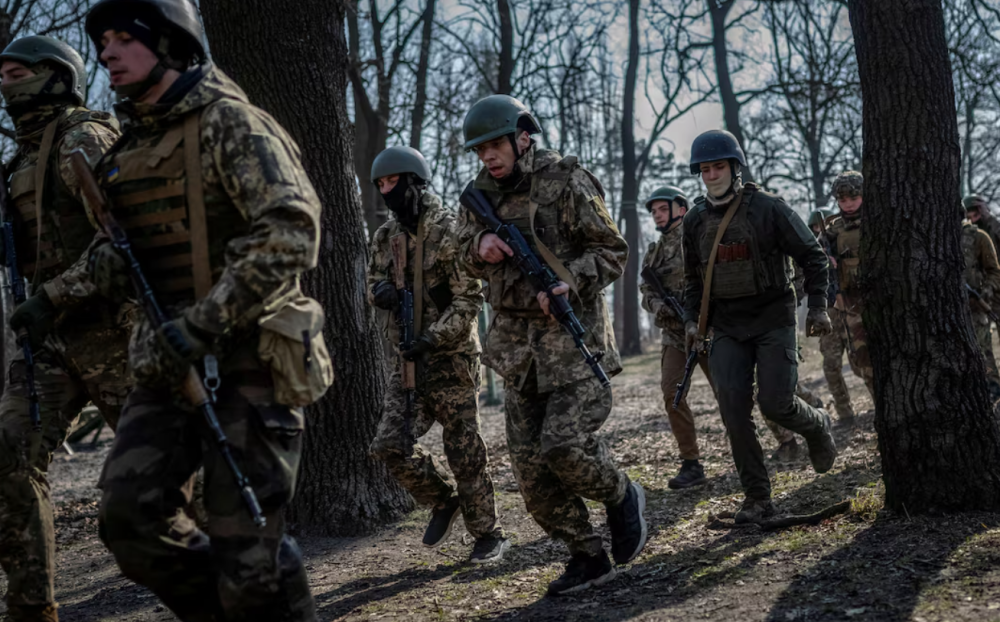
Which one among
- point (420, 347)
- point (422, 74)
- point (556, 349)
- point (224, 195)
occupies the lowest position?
point (556, 349)

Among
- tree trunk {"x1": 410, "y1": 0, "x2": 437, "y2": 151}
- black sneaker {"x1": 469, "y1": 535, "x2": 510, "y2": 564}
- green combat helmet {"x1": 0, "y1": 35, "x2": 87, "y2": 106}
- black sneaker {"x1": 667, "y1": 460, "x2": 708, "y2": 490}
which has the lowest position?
black sneaker {"x1": 667, "y1": 460, "x2": 708, "y2": 490}

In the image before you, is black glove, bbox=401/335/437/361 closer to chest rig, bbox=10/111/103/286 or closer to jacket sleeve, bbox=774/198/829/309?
chest rig, bbox=10/111/103/286

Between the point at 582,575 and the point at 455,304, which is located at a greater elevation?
the point at 455,304

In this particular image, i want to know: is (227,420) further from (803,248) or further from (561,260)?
(803,248)

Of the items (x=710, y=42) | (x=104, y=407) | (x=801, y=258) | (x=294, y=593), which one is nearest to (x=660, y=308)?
(x=801, y=258)

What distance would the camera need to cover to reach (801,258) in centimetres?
596

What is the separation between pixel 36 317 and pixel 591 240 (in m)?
2.59

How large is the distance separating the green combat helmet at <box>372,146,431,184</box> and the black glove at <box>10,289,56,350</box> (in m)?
2.35

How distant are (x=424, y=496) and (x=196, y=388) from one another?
3.01 metres

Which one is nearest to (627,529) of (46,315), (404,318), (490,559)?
(490,559)

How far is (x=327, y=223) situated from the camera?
21.9 feet

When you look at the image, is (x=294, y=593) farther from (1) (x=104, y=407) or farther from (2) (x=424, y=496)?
(2) (x=424, y=496)

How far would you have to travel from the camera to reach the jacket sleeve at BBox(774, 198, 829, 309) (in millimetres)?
5934

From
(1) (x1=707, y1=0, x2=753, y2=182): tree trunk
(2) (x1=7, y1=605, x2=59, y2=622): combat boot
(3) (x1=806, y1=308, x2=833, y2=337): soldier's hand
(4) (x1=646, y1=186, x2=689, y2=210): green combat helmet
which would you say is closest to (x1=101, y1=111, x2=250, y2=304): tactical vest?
A: (2) (x1=7, y1=605, x2=59, y2=622): combat boot
